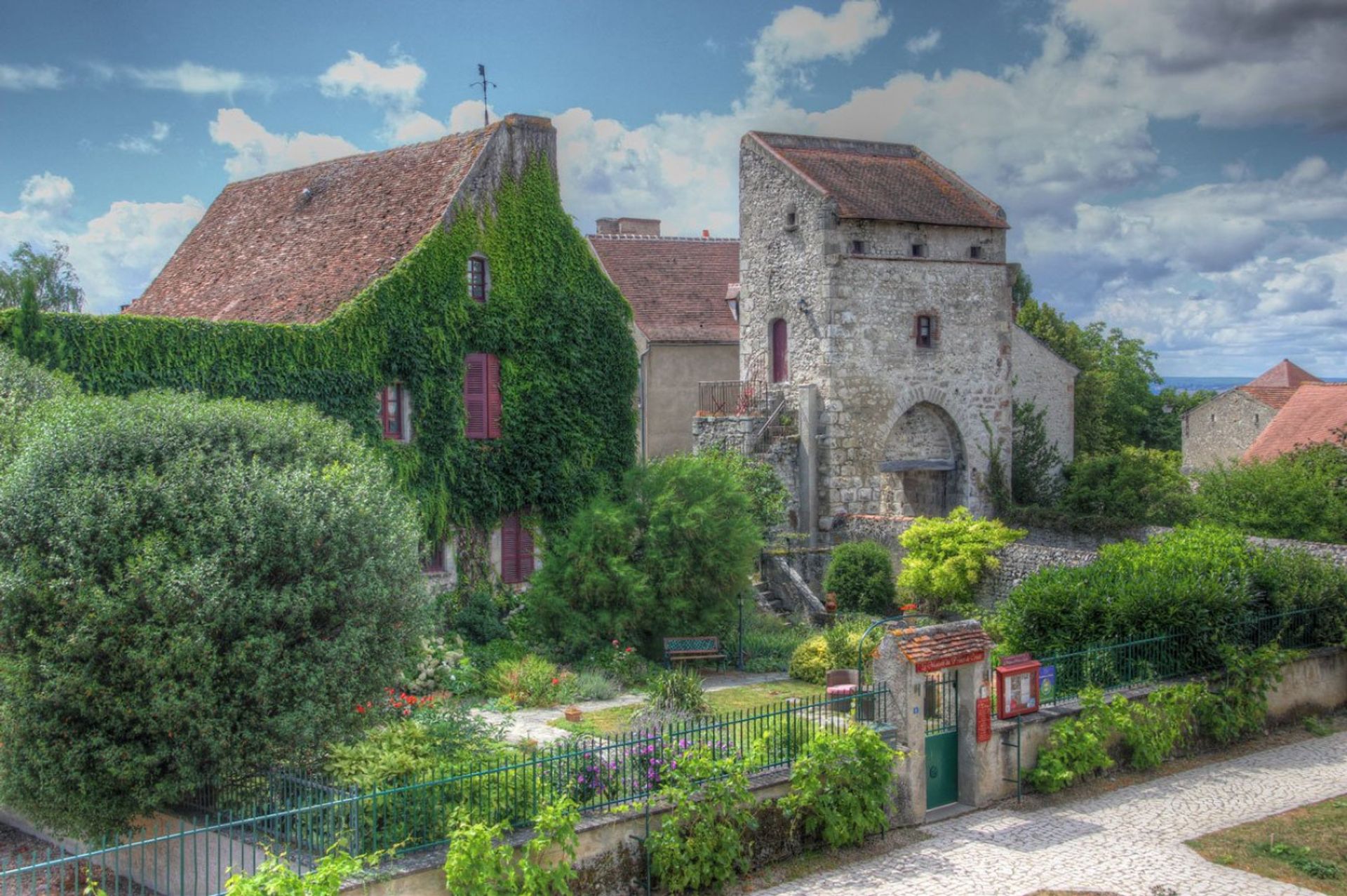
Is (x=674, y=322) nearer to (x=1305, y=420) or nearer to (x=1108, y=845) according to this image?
(x=1305, y=420)

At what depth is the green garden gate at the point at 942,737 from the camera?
49.9ft

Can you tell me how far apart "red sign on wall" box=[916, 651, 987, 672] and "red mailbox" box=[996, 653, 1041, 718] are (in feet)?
1.62

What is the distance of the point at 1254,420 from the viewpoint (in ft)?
158

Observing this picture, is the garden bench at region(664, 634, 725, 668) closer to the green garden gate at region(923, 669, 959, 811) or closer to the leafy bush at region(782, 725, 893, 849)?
the green garden gate at region(923, 669, 959, 811)

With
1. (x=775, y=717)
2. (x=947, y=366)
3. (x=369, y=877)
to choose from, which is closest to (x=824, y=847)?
(x=775, y=717)

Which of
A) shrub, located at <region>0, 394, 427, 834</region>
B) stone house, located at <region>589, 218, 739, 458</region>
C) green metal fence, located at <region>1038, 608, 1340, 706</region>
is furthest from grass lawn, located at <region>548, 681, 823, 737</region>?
stone house, located at <region>589, 218, 739, 458</region>

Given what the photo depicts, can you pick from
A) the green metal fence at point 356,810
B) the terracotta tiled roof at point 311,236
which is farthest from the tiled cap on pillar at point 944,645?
the terracotta tiled roof at point 311,236

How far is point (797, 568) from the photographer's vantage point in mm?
29000

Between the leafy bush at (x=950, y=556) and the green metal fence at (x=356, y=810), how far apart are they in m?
12.3

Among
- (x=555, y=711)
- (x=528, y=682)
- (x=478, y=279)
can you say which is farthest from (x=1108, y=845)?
(x=478, y=279)

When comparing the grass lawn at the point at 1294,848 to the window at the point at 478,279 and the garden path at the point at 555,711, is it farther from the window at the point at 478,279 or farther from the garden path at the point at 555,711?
the window at the point at 478,279

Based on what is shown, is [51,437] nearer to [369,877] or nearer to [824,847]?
[369,877]

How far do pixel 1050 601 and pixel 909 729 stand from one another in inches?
183

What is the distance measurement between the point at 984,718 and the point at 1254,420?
124ft
